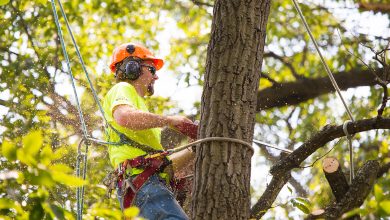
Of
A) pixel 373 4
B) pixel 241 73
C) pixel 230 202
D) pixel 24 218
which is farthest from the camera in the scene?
pixel 373 4

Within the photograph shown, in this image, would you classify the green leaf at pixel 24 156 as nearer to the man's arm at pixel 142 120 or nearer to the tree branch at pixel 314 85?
the man's arm at pixel 142 120

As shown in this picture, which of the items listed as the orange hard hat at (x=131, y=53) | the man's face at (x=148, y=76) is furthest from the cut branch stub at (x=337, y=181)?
the orange hard hat at (x=131, y=53)

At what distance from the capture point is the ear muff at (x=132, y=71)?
3.43m

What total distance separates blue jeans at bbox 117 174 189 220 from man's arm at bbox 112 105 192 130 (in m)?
0.29

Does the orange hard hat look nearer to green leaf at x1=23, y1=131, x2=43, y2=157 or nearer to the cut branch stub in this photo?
the cut branch stub

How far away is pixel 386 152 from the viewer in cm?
615

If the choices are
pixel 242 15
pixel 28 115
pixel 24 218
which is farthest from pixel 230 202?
pixel 28 115

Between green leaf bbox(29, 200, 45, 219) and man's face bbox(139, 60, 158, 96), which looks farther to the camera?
man's face bbox(139, 60, 158, 96)

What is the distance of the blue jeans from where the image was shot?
2.85m

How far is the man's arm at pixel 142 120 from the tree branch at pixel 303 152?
52 cm

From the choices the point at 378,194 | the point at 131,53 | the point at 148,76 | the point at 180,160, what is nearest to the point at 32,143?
the point at 378,194

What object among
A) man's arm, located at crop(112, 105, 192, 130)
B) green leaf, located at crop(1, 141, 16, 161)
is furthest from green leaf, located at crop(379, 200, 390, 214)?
man's arm, located at crop(112, 105, 192, 130)

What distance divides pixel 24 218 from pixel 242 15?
1.43 m

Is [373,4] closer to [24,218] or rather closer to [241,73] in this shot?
[241,73]
